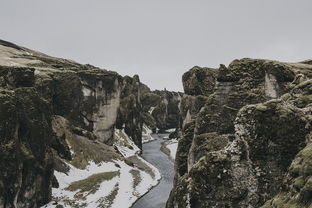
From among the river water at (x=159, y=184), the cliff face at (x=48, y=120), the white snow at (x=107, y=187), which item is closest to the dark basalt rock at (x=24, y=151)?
the cliff face at (x=48, y=120)

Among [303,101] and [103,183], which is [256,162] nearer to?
[303,101]

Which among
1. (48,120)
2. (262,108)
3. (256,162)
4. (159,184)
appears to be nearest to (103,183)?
(159,184)

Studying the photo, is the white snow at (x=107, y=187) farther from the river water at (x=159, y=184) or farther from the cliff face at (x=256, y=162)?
the cliff face at (x=256, y=162)

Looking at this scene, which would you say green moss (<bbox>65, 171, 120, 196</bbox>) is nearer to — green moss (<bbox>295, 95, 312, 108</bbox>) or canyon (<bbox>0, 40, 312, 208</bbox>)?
canyon (<bbox>0, 40, 312, 208</bbox>)

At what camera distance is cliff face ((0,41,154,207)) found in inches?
2077

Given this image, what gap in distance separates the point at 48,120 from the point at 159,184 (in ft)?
96.6

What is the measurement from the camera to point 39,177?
60156 mm

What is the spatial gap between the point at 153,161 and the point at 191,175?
321 ft

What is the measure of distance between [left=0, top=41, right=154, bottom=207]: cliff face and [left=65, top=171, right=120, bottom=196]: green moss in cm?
485

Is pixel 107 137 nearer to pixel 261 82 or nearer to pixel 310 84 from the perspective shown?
pixel 261 82

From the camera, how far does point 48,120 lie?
236 feet

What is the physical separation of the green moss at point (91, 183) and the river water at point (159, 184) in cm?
971

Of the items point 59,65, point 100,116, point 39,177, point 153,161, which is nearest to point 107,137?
point 100,116

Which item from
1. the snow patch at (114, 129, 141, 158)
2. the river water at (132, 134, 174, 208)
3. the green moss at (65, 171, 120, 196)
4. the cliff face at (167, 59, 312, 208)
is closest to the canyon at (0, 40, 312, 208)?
the cliff face at (167, 59, 312, 208)
